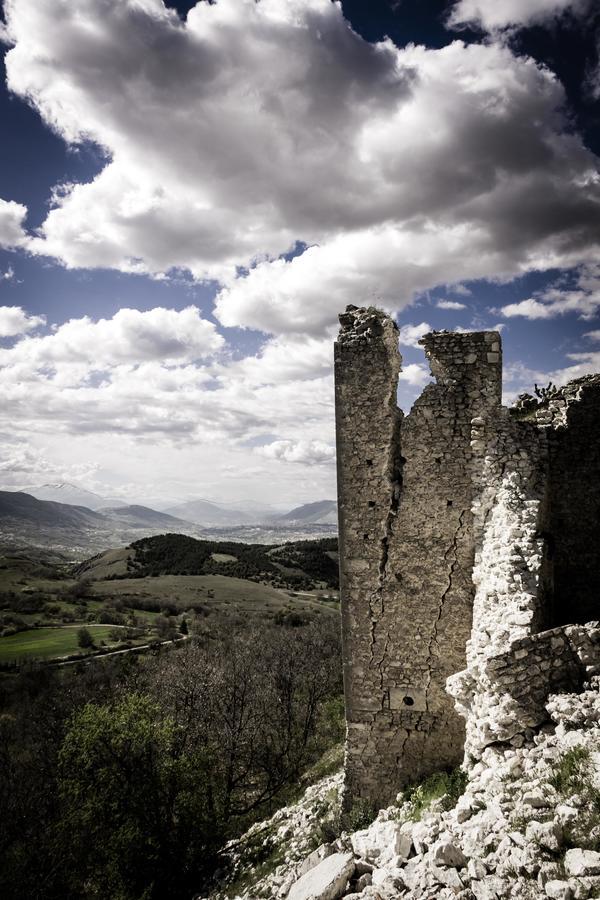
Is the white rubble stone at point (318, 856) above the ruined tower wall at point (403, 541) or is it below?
below

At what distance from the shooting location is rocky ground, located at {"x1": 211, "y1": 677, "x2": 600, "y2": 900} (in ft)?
13.2

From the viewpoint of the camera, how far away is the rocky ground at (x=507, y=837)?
403cm

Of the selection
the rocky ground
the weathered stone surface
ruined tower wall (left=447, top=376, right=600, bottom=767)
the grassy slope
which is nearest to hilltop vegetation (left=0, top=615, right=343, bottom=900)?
the weathered stone surface

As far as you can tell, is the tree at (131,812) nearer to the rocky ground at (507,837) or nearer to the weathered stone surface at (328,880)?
the rocky ground at (507,837)

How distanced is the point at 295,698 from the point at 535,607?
25.4m

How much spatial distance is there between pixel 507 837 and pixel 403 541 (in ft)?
18.3

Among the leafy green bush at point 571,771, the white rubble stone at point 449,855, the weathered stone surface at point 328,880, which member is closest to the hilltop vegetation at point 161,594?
the weathered stone surface at point 328,880

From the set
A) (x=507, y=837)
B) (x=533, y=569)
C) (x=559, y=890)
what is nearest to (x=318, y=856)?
(x=507, y=837)

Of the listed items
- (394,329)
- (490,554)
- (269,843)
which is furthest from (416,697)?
(394,329)

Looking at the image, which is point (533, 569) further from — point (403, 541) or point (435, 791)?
point (435, 791)

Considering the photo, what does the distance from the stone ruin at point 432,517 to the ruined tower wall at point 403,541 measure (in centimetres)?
2

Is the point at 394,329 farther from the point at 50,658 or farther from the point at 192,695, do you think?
the point at 50,658

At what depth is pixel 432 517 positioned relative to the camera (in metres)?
9.61

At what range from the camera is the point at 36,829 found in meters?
13.9
